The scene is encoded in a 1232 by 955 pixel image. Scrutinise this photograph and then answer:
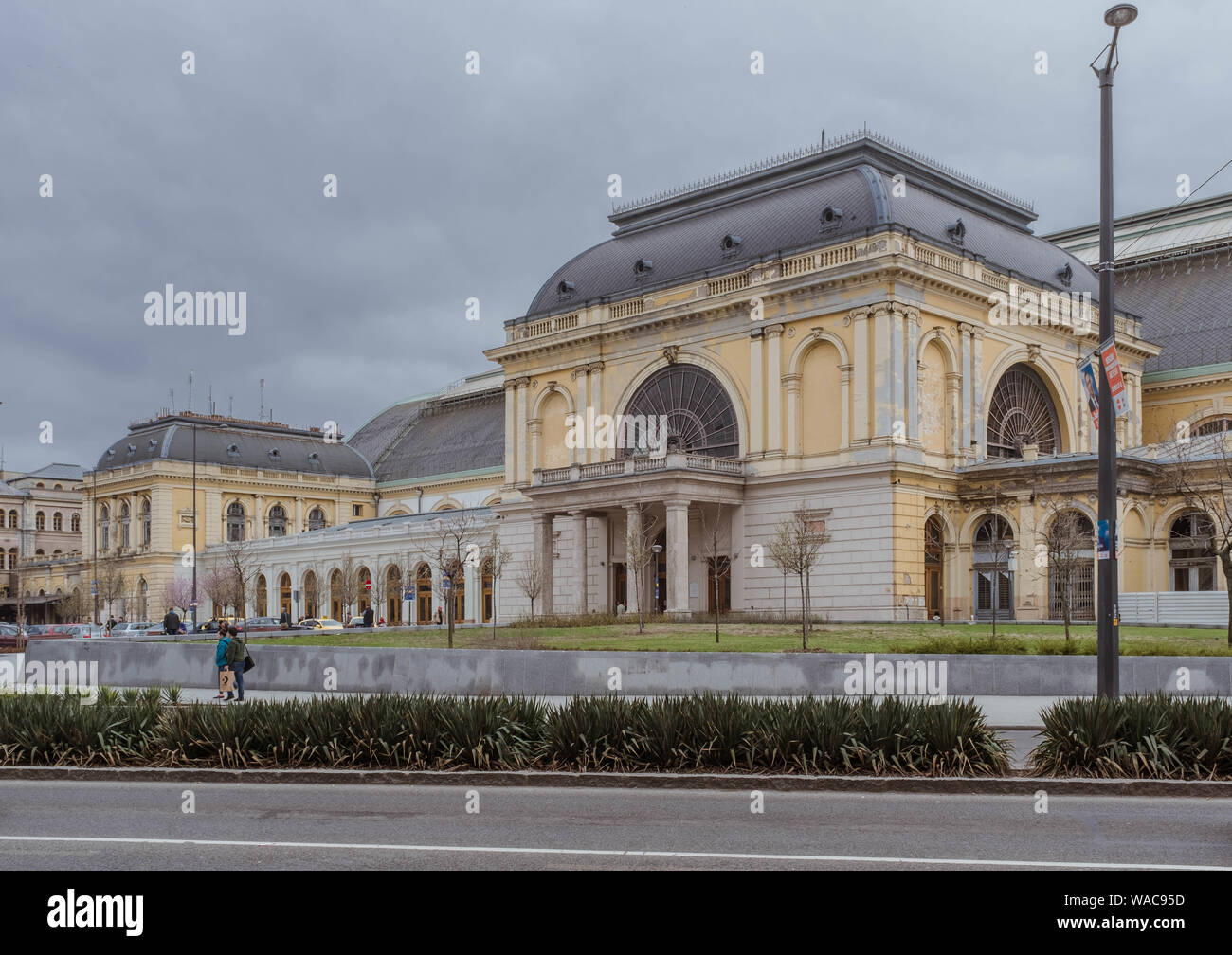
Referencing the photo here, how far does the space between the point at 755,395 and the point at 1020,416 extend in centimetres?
1323

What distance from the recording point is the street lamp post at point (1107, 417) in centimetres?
1806

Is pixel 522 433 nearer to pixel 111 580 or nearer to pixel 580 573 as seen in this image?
pixel 580 573

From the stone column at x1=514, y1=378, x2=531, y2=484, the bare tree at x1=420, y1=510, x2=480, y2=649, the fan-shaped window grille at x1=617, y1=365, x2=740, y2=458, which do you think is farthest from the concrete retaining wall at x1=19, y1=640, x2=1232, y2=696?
the bare tree at x1=420, y1=510, x2=480, y2=649

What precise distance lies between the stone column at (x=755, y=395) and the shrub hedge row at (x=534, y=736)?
41.3m

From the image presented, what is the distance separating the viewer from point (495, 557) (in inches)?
2800

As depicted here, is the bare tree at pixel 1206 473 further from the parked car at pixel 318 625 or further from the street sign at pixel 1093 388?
the parked car at pixel 318 625

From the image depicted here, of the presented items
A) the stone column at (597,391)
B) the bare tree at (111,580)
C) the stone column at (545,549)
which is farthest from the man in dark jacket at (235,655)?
the bare tree at (111,580)

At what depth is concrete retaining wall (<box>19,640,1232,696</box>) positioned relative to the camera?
24.5 meters

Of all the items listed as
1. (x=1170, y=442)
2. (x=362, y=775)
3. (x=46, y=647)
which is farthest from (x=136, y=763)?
(x=1170, y=442)

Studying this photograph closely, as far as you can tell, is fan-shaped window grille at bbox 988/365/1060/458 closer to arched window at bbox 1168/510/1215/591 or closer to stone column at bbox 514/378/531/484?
arched window at bbox 1168/510/1215/591

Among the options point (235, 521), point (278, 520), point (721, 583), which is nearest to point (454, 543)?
point (721, 583)

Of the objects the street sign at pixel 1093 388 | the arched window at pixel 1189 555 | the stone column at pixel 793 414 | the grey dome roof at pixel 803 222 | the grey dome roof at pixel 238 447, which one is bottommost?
the arched window at pixel 1189 555

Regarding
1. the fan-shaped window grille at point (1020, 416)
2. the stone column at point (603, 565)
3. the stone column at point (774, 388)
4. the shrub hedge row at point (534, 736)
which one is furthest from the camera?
the stone column at point (603, 565)

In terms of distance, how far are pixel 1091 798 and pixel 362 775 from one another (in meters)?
8.48
